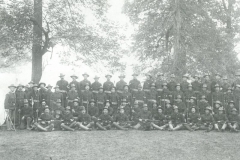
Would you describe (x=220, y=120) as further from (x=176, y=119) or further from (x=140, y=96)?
(x=140, y=96)

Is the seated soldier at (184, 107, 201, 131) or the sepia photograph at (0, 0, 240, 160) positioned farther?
the seated soldier at (184, 107, 201, 131)

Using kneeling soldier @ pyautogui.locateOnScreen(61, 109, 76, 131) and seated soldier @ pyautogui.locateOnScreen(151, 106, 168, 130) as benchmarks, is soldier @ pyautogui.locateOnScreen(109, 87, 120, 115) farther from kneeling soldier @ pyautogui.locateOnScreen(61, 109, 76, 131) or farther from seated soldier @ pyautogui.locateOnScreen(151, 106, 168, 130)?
kneeling soldier @ pyautogui.locateOnScreen(61, 109, 76, 131)

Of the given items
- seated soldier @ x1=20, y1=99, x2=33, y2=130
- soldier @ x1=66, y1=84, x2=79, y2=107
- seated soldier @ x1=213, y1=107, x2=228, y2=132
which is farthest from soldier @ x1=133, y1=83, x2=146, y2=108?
seated soldier @ x1=20, y1=99, x2=33, y2=130

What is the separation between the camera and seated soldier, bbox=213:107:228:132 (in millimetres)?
12750

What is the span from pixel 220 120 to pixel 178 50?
507 centimetres

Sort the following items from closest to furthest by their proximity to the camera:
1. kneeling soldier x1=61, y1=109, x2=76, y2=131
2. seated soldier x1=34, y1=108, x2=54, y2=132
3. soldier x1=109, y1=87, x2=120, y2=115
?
seated soldier x1=34, y1=108, x2=54, y2=132
kneeling soldier x1=61, y1=109, x2=76, y2=131
soldier x1=109, y1=87, x2=120, y2=115

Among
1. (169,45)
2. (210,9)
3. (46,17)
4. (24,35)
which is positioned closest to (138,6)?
(169,45)

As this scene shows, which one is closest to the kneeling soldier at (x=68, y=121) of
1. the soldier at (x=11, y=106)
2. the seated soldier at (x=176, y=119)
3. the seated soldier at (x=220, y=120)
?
the soldier at (x=11, y=106)

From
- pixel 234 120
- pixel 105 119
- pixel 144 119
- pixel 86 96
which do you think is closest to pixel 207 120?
pixel 234 120

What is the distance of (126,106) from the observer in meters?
14.3

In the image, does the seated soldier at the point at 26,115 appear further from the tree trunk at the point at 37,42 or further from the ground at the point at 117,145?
the tree trunk at the point at 37,42

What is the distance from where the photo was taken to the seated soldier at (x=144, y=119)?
1294cm

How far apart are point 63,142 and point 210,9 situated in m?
12.5

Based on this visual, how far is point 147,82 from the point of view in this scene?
15000 mm
